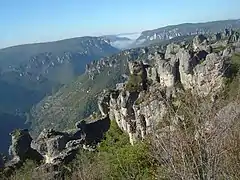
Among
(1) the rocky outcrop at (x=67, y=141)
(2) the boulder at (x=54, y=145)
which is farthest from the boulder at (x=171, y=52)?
(2) the boulder at (x=54, y=145)

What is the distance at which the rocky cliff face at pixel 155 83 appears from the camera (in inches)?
2219

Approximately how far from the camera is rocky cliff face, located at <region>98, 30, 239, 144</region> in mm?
56375

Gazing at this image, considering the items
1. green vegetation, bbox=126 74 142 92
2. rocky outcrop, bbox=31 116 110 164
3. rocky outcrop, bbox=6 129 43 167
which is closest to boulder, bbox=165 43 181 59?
green vegetation, bbox=126 74 142 92

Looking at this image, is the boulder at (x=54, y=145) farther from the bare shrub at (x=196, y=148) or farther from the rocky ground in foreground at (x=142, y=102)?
the bare shrub at (x=196, y=148)

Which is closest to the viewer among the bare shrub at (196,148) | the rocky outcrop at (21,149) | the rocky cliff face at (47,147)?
the bare shrub at (196,148)

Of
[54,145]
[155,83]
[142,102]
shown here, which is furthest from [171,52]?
[54,145]

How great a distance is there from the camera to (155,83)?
72.6 meters

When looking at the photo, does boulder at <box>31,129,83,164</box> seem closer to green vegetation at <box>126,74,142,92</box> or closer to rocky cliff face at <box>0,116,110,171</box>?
rocky cliff face at <box>0,116,110,171</box>

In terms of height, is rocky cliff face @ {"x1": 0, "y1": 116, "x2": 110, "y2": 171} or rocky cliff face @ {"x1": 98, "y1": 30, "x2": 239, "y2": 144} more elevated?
rocky cliff face @ {"x1": 98, "y1": 30, "x2": 239, "y2": 144}

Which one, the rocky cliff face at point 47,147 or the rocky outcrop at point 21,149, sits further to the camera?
the rocky outcrop at point 21,149

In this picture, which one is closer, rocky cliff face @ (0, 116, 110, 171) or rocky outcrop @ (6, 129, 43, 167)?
rocky cliff face @ (0, 116, 110, 171)

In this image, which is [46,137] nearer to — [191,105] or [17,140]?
[17,140]

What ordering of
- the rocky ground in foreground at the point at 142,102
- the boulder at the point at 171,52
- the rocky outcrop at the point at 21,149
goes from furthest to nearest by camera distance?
the boulder at the point at 171,52 < the rocky outcrop at the point at 21,149 < the rocky ground in foreground at the point at 142,102

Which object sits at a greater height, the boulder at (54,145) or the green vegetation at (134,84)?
the green vegetation at (134,84)
